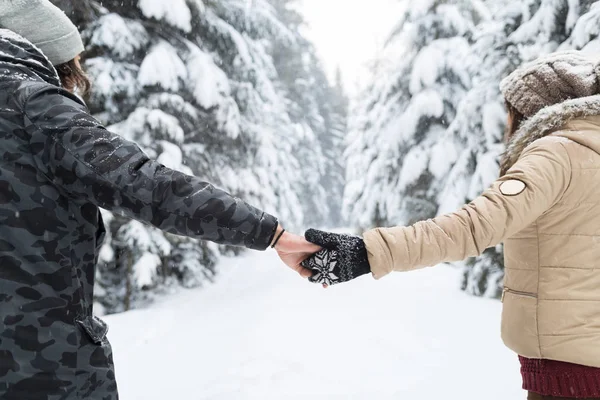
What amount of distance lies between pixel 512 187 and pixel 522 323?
0.58 metres

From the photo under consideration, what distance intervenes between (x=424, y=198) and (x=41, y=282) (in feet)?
41.3

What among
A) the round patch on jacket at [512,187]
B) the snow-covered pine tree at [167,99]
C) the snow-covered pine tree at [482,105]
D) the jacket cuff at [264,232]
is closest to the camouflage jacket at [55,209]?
the jacket cuff at [264,232]

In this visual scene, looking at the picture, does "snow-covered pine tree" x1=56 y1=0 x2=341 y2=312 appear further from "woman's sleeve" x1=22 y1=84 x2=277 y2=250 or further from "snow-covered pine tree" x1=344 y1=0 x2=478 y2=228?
"woman's sleeve" x1=22 y1=84 x2=277 y2=250

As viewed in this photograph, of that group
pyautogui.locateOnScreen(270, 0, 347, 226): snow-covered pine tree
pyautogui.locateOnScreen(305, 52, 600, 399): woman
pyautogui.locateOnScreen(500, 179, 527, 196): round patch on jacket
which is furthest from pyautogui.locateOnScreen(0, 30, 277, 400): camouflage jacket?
pyautogui.locateOnScreen(270, 0, 347, 226): snow-covered pine tree

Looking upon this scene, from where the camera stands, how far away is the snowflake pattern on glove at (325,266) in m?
1.93

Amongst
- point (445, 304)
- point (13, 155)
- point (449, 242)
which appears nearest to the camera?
point (13, 155)

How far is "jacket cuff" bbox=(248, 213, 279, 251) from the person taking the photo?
1516mm

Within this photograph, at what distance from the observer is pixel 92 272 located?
4.97 ft

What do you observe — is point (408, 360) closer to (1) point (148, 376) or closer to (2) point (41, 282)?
(1) point (148, 376)

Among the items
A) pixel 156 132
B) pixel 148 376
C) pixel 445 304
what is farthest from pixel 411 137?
pixel 148 376

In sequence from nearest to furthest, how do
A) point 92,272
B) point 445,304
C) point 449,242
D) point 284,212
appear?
point 92,272, point 449,242, point 445,304, point 284,212

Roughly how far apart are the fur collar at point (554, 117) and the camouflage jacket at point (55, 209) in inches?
51.1

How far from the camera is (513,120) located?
7.24 ft

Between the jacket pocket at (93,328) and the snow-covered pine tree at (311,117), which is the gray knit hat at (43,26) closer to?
the jacket pocket at (93,328)
